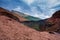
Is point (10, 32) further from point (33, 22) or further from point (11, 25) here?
point (33, 22)

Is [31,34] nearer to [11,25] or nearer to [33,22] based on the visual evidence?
[11,25]

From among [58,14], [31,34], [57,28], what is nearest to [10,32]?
[31,34]

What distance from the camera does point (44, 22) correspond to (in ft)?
→ 57.5

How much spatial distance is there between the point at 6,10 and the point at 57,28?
4648mm

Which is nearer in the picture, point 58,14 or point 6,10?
point 6,10

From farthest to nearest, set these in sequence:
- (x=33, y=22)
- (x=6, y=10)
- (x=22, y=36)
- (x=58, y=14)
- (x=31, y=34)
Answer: (x=58, y=14)
(x=33, y=22)
(x=6, y=10)
(x=31, y=34)
(x=22, y=36)

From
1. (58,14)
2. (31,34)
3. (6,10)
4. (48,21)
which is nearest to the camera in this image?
(31,34)

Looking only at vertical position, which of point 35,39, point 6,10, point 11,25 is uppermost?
point 6,10

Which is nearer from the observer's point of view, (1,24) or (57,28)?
(1,24)

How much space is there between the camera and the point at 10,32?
409 inches

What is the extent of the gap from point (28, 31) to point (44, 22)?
632 cm

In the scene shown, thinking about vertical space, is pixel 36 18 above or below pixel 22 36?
above

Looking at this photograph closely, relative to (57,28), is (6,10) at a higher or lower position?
higher

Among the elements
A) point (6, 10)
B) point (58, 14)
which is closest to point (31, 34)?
point (6, 10)
